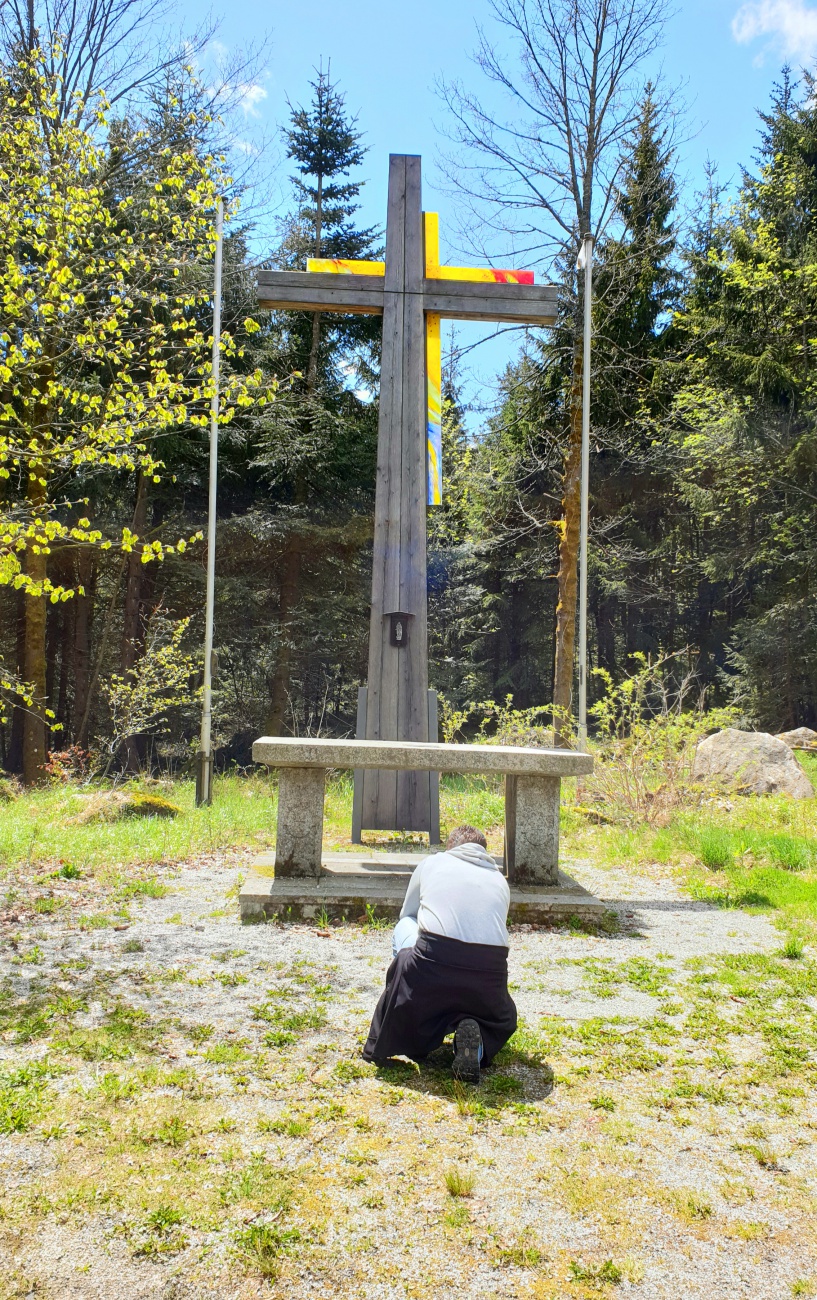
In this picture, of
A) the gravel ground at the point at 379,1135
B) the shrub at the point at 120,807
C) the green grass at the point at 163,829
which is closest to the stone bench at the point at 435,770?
the gravel ground at the point at 379,1135

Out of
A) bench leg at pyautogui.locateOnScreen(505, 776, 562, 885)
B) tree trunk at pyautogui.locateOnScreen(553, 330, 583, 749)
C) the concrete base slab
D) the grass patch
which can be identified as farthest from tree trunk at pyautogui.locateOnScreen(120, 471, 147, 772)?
the grass patch

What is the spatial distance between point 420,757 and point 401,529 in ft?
9.18

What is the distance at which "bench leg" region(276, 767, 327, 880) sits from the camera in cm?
603

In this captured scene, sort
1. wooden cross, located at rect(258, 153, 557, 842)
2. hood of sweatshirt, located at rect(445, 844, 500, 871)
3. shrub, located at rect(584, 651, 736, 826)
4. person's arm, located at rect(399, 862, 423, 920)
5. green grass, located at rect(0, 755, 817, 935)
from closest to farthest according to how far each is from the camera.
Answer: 1. hood of sweatshirt, located at rect(445, 844, 500, 871)
2. person's arm, located at rect(399, 862, 423, 920)
3. green grass, located at rect(0, 755, 817, 935)
4. wooden cross, located at rect(258, 153, 557, 842)
5. shrub, located at rect(584, 651, 736, 826)

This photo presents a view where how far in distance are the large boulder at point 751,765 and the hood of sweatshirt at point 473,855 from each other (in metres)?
7.31

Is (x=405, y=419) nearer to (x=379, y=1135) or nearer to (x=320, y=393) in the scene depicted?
(x=379, y=1135)

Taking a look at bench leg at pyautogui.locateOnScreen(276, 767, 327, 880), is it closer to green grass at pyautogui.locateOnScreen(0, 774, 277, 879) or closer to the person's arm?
green grass at pyautogui.locateOnScreen(0, 774, 277, 879)

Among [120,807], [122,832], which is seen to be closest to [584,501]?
[120,807]

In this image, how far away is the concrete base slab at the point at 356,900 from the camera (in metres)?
5.75

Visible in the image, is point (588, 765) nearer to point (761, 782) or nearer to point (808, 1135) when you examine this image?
point (808, 1135)

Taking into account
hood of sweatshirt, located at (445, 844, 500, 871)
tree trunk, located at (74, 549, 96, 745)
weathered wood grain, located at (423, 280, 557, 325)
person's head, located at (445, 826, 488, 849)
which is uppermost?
weathered wood grain, located at (423, 280, 557, 325)

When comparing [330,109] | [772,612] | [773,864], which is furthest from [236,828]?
[330,109]

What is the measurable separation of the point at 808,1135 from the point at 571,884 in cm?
316

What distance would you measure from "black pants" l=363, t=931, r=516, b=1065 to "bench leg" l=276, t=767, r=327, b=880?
2569mm
